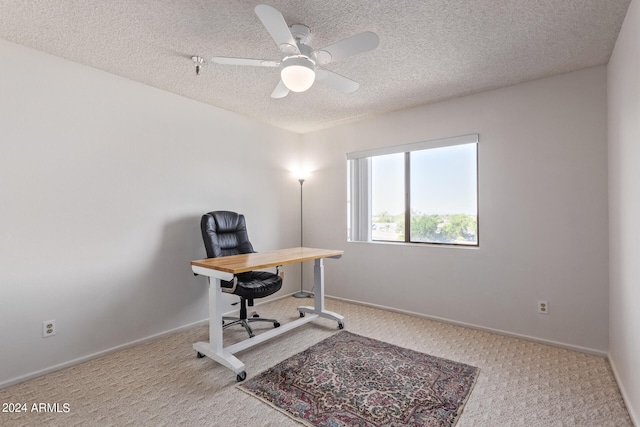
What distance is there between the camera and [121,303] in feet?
8.91

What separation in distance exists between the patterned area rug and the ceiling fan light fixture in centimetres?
192

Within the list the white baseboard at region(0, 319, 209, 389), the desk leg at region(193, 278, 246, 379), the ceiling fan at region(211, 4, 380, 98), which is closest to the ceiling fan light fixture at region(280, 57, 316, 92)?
the ceiling fan at region(211, 4, 380, 98)

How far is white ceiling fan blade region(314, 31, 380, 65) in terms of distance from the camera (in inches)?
66.1

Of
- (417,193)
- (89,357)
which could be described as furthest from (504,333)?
(89,357)

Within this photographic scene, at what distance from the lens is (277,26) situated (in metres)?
1.62

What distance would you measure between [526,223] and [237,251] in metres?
2.81

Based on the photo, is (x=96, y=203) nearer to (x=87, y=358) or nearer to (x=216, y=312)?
(x=87, y=358)

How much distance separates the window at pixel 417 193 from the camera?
129 inches

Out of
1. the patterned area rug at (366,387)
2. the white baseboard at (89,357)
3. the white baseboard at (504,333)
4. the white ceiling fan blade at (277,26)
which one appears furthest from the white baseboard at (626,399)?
the white baseboard at (89,357)

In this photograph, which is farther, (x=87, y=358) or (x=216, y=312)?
(x=87, y=358)

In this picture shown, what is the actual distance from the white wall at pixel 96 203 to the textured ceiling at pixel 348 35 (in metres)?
0.29

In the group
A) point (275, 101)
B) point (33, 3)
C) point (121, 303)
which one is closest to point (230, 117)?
point (275, 101)

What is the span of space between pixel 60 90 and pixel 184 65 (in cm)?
94

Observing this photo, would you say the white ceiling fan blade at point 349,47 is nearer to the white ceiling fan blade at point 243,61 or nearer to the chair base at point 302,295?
the white ceiling fan blade at point 243,61
